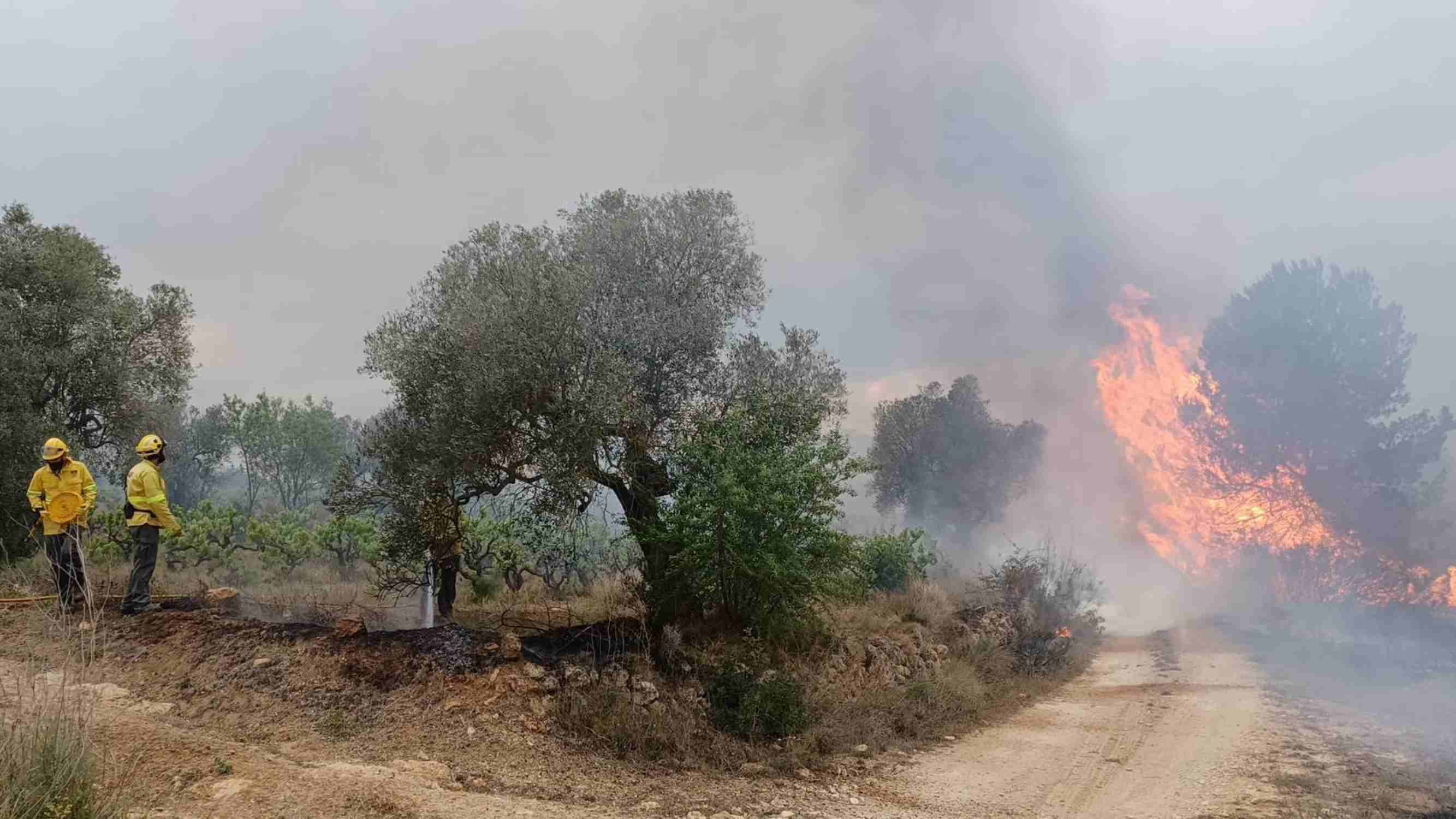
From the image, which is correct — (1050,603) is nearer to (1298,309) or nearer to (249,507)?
(1298,309)

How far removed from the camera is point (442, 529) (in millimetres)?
Result: 13398

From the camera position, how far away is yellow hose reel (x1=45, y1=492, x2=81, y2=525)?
11344 mm

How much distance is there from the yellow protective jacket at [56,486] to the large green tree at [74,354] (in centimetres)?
654

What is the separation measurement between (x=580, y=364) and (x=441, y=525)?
4080 mm

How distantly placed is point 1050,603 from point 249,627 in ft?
67.6

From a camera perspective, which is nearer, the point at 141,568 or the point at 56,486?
the point at 56,486

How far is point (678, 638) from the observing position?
464 inches

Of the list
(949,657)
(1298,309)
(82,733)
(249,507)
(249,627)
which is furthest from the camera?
(249,507)

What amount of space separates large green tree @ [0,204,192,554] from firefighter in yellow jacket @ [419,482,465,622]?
959 cm

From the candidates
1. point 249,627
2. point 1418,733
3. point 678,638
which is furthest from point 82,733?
point 1418,733

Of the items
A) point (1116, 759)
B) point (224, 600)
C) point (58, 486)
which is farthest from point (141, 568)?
point (1116, 759)

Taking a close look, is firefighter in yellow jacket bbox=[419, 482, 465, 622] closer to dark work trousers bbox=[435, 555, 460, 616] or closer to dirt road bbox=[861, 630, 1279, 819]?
dark work trousers bbox=[435, 555, 460, 616]

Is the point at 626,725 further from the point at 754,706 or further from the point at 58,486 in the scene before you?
the point at 58,486

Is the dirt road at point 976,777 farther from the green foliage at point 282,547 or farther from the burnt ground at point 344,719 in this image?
the green foliage at point 282,547
